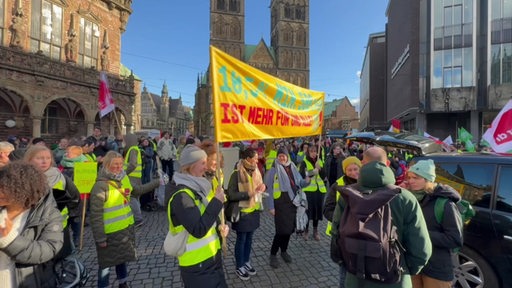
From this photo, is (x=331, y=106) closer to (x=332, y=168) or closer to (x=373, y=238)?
(x=332, y=168)

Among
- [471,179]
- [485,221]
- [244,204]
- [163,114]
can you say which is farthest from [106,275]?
[163,114]

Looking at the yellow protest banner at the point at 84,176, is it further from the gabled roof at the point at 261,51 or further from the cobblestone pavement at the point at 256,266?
the gabled roof at the point at 261,51

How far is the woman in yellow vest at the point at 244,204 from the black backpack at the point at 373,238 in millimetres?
1869

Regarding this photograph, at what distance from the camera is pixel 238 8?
6278 cm

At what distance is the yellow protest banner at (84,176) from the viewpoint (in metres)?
4.84

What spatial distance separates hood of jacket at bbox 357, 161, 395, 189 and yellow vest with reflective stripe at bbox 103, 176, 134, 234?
109 inches

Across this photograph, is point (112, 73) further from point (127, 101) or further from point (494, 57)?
point (494, 57)

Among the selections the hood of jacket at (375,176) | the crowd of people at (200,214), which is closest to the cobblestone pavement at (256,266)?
the crowd of people at (200,214)

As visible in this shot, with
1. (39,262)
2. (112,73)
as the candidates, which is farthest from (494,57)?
(39,262)

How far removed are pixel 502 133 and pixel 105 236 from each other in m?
5.71

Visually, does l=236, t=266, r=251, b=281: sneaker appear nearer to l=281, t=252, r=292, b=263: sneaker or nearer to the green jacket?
l=281, t=252, r=292, b=263: sneaker

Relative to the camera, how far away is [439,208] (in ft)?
8.29

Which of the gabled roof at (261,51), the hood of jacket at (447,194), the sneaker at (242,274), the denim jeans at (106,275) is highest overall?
the gabled roof at (261,51)

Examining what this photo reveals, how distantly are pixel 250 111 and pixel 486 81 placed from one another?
30641 mm
